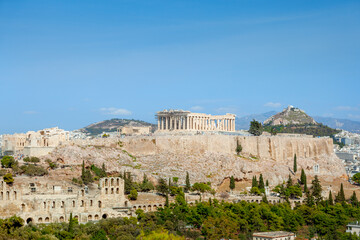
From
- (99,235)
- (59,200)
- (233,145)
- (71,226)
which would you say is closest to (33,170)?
(59,200)

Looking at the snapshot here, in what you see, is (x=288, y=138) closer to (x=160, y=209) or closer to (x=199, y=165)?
(x=199, y=165)

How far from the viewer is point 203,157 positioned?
95.8 meters

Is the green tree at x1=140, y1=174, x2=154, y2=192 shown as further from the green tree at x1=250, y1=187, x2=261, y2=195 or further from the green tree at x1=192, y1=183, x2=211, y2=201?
the green tree at x1=250, y1=187, x2=261, y2=195

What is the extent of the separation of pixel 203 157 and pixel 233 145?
29.2 feet

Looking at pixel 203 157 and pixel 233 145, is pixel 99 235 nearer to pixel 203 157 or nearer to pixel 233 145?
pixel 203 157

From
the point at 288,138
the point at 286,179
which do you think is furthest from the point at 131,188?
the point at 288,138

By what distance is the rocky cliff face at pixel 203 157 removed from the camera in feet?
282

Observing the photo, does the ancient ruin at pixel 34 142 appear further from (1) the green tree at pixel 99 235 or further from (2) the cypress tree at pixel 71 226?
(1) the green tree at pixel 99 235

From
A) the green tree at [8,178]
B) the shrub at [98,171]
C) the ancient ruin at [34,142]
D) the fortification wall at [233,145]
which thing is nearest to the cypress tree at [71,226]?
the green tree at [8,178]

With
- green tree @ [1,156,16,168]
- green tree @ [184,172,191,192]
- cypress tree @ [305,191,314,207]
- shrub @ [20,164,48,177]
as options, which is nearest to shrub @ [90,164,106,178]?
shrub @ [20,164,48,177]

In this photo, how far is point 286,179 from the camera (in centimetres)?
9825

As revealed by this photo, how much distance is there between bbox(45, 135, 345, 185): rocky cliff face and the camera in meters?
85.9

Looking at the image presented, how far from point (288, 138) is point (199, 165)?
25350mm

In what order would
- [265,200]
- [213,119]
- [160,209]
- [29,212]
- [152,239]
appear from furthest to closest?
[213,119] < [265,200] < [160,209] < [29,212] < [152,239]
